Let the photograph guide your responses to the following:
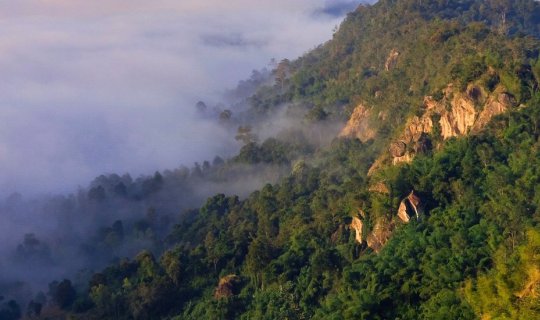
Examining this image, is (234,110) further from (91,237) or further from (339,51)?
(91,237)

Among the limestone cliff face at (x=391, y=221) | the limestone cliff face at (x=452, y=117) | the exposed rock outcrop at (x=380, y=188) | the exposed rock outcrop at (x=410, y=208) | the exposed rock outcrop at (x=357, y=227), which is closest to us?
the exposed rock outcrop at (x=410, y=208)

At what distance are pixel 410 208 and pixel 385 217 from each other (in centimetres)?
163

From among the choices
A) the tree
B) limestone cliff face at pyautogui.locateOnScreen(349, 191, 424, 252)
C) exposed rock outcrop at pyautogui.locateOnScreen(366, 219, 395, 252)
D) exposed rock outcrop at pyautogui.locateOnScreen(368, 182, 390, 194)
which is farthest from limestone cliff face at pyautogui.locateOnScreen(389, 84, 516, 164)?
the tree

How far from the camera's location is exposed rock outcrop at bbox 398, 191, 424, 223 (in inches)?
1908

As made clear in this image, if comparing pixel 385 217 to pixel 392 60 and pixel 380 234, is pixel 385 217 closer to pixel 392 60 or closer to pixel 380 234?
pixel 380 234

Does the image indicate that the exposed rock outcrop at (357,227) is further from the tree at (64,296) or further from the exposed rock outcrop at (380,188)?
the tree at (64,296)

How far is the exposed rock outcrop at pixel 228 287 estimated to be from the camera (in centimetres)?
5168

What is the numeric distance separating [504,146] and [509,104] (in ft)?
12.3

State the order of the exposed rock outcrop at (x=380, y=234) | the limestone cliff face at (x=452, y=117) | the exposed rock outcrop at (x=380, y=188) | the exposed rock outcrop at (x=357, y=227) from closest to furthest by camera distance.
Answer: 1. the exposed rock outcrop at (x=380, y=234)
2. the exposed rock outcrop at (x=380, y=188)
3. the exposed rock outcrop at (x=357, y=227)
4. the limestone cliff face at (x=452, y=117)

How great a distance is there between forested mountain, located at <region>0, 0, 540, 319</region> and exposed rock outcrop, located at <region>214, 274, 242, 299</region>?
0.54ft

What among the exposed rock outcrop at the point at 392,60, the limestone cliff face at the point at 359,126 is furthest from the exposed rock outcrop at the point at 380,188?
the exposed rock outcrop at the point at 392,60

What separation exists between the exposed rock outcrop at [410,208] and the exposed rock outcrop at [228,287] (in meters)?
11.7

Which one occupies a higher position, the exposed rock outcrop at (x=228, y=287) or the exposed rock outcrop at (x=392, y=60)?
the exposed rock outcrop at (x=392, y=60)

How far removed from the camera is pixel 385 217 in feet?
162
